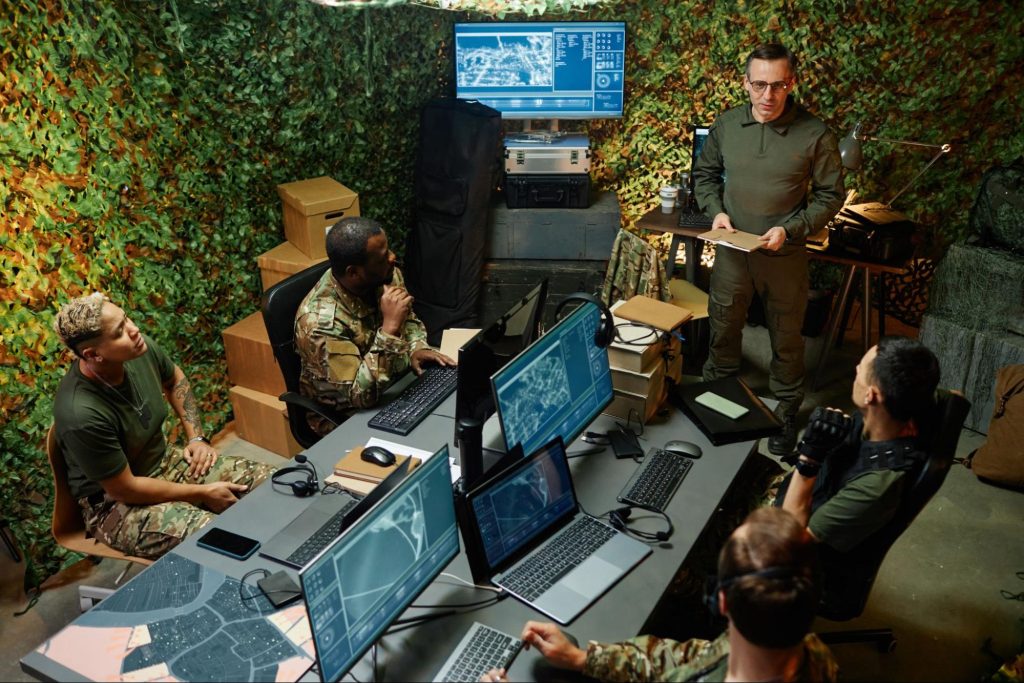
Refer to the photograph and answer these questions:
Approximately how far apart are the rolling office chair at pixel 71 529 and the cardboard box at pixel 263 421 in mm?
1261

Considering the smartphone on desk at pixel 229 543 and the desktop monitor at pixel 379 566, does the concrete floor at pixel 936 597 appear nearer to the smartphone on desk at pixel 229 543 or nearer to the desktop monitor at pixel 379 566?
the smartphone on desk at pixel 229 543

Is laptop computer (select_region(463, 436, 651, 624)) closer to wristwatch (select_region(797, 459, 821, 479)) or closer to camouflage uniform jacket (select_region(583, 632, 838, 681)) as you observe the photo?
camouflage uniform jacket (select_region(583, 632, 838, 681))

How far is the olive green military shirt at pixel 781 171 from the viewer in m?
3.81

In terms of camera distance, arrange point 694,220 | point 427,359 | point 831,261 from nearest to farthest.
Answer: point 427,359
point 831,261
point 694,220

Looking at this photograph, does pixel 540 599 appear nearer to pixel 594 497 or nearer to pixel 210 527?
pixel 594 497

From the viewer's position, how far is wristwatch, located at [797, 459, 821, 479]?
2459 millimetres

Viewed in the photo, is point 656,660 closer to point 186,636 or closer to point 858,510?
point 858,510

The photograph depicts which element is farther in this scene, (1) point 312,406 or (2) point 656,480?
(1) point 312,406

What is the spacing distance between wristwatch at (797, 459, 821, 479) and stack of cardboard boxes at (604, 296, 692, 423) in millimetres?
624

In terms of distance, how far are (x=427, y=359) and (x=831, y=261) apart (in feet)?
7.73

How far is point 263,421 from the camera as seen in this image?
4148 millimetres

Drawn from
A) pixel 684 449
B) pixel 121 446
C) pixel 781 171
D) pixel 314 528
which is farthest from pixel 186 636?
pixel 781 171

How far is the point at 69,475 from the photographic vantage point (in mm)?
2756

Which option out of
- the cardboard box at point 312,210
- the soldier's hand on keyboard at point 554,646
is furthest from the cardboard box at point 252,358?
the soldier's hand on keyboard at point 554,646
